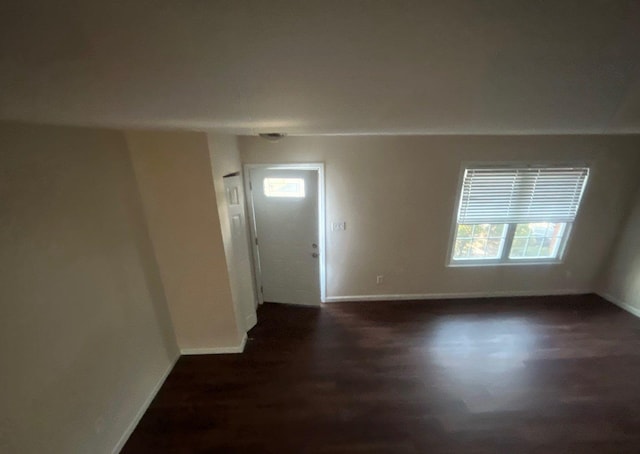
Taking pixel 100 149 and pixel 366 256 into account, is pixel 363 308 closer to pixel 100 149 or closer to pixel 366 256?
pixel 366 256

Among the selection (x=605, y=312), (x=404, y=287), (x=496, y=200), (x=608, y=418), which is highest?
(x=496, y=200)

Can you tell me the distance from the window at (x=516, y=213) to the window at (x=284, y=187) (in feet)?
6.43

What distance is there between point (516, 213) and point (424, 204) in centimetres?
121

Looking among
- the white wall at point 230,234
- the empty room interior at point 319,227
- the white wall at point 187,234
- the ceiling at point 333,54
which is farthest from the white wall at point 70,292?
the ceiling at point 333,54

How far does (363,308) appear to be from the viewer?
10.8ft

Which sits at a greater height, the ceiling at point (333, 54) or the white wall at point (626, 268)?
the ceiling at point (333, 54)

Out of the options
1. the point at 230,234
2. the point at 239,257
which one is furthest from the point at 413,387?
the point at 230,234

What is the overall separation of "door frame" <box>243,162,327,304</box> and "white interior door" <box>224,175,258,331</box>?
166mm

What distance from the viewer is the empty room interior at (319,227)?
0.42 meters

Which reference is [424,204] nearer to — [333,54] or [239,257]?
[239,257]

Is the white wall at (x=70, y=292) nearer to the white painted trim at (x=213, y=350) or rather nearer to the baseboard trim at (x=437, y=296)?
the white painted trim at (x=213, y=350)

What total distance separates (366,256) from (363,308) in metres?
0.70

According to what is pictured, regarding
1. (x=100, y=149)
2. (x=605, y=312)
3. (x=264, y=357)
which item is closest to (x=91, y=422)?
(x=264, y=357)

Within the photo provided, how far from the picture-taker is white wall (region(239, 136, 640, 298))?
9.30 feet
